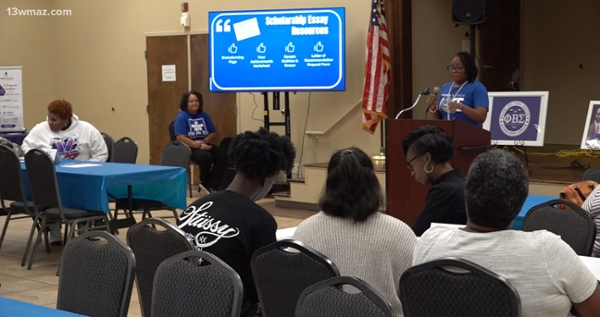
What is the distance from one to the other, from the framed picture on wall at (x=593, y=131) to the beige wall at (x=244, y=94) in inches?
88.8

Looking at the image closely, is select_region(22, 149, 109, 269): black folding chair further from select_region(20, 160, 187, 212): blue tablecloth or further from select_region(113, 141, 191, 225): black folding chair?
select_region(113, 141, 191, 225): black folding chair

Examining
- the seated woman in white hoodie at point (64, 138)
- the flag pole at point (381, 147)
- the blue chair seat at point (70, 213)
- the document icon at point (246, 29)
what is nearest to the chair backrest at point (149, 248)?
the blue chair seat at point (70, 213)

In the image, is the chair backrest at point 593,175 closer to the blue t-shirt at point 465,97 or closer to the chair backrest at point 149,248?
the blue t-shirt at point 465,97

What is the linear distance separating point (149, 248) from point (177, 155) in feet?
12.4

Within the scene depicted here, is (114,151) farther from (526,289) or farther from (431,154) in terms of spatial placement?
(526,289)

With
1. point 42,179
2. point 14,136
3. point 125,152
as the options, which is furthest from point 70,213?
point 14,136

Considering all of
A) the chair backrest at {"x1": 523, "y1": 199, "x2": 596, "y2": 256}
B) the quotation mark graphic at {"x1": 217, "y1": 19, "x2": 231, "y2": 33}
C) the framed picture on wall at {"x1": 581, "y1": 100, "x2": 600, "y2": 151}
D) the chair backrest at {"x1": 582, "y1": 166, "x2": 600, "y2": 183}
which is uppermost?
the quotation mark graphic at {"x1": 217, "y1": 19, "x2": 231, "y2": 33}

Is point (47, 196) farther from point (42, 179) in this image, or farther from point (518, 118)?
point (518, 118)

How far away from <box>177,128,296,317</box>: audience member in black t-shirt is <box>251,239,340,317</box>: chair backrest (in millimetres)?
215

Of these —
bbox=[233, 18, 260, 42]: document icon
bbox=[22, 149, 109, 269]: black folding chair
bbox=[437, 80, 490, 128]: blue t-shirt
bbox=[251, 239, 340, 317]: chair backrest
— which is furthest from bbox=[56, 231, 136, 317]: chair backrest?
bbox=[233, 18, 260, 42]: document icon

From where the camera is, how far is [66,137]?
23.0 ft

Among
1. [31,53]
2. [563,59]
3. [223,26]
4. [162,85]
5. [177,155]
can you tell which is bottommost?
[177,155]

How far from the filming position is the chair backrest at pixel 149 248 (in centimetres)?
305

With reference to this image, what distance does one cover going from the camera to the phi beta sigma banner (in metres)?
7.83
